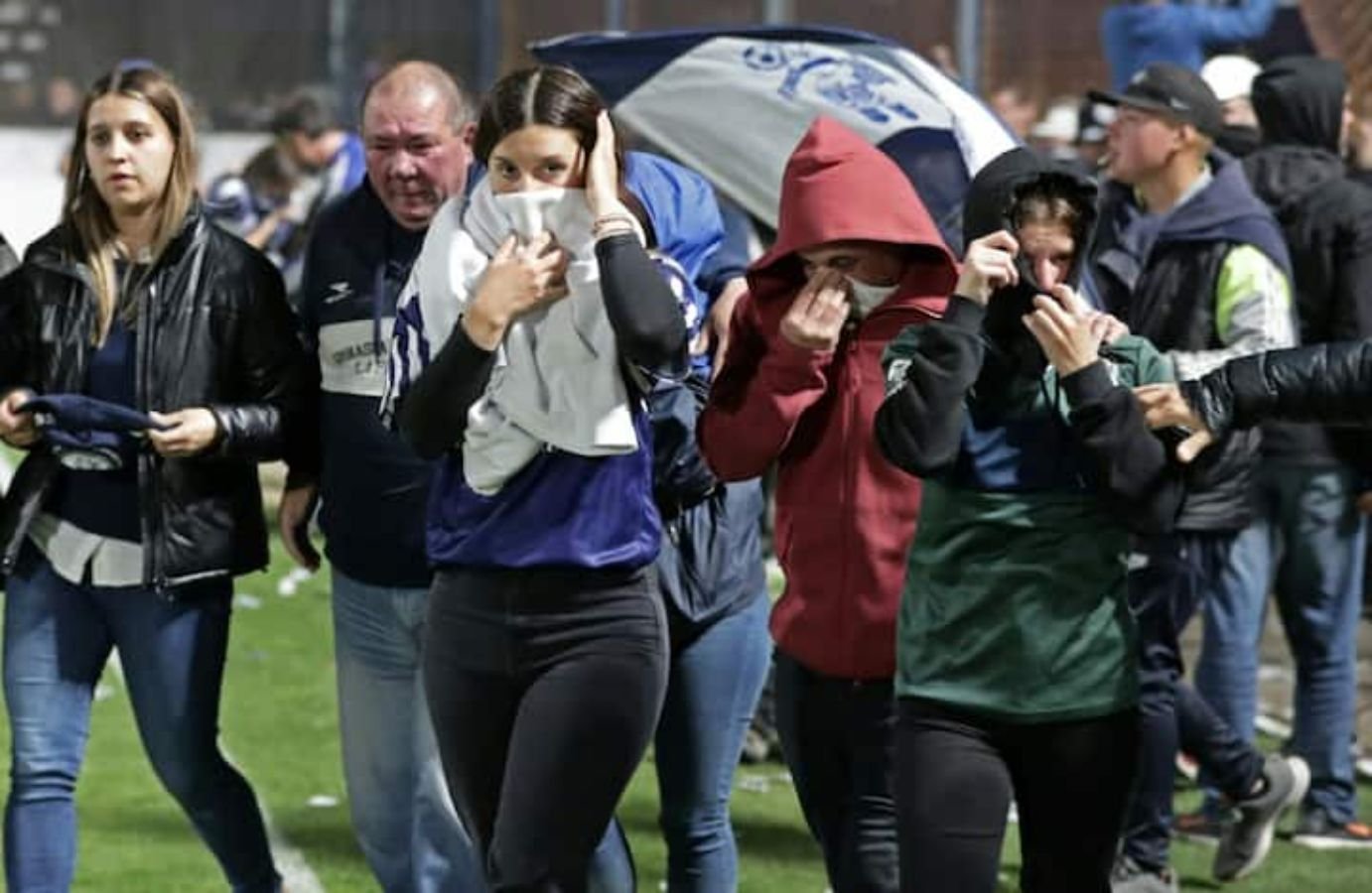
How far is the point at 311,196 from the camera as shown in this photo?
1641 cm

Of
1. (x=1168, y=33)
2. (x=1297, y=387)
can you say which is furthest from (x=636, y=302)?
(x=1168, y=33)

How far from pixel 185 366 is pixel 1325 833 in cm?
375

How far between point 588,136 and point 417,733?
155 centimetres

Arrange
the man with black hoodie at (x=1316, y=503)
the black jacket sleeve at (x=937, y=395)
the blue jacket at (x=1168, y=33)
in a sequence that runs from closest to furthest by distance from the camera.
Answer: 1. the black jacket sleeve at (x=937, y=395)
2. the man with black hoodie at (x=1316, y=503)
3. the blue jacket at (x=1168, y=33)

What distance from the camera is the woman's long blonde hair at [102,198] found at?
6.38 meters

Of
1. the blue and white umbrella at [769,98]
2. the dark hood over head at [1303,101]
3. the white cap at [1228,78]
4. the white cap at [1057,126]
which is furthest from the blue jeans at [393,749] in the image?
the white cap at [1057,126]

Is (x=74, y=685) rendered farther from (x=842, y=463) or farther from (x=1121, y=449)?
(x=1121, y=449)

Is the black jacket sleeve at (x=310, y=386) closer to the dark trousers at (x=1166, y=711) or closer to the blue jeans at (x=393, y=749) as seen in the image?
the blue jeans at (x=393, y=749)

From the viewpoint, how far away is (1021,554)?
536 cm

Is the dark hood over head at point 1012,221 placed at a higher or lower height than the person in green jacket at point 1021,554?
higher

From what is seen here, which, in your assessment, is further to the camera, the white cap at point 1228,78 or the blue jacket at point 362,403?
the white cap at point 1228,78

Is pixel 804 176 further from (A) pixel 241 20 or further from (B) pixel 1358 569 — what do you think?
(A) pixel 241 20

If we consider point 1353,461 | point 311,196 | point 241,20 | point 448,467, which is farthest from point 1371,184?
point 241,20

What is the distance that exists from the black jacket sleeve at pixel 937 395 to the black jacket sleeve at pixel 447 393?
0.72m
